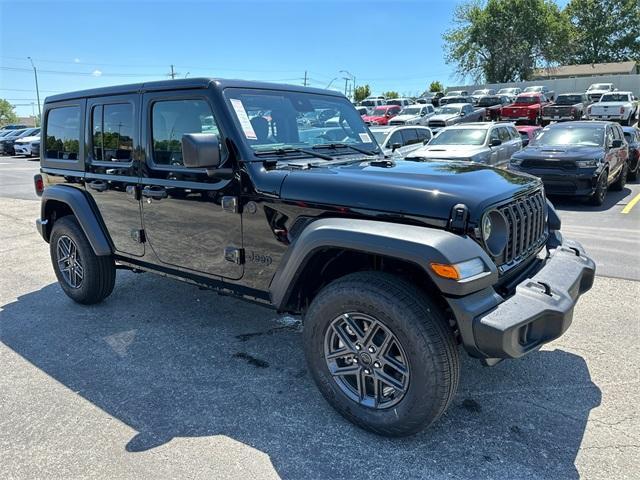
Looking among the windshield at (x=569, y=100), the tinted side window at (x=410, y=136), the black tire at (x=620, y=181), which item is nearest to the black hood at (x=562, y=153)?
the black tire at (x=620, y=181)

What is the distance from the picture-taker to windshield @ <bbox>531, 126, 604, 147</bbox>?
1034cm

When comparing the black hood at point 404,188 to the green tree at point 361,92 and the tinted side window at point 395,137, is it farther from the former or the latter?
the green tree at point 361,92

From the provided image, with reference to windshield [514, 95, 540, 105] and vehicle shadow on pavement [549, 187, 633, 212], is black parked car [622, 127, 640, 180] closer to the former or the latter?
vehicle shadow on pavement [549, 187, 633, 212]

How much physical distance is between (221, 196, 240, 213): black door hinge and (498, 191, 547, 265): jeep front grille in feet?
5.28

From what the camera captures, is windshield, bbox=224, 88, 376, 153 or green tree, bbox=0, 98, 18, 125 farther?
green tree, bbox=0, 98, 18, 125

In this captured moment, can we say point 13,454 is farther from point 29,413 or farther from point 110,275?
point 110,275

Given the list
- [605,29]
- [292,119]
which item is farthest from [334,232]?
[605,29]

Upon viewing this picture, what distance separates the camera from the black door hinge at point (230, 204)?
3.20 meters

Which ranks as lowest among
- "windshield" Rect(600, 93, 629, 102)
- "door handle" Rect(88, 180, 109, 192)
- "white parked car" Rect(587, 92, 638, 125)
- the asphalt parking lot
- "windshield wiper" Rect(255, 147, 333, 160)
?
the asphalt parking lot

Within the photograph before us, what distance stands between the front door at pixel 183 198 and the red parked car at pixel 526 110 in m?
25.9

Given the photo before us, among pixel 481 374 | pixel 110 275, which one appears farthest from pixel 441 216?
pixel 110 275

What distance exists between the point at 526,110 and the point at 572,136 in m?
16.7

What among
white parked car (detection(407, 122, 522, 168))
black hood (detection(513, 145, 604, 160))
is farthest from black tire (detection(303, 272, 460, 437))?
white parked car (detection(407, 122, 522, 168))

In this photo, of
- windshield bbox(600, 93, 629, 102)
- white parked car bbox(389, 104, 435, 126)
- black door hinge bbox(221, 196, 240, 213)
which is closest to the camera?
black door hinge bbox(221, 196, 240, 213)
